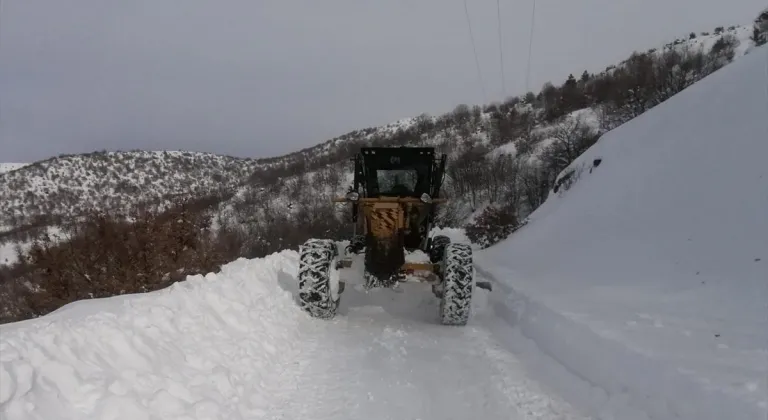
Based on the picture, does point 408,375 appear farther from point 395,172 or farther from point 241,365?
point 395,172

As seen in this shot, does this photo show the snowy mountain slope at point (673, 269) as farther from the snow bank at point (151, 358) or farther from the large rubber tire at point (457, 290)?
the snow bank at point (151, 358)

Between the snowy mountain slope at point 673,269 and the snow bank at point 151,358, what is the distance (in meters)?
3.30

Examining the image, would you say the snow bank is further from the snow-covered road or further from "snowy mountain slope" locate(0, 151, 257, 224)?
"snowy mountain slope" locate(0, 151, 257, 224)

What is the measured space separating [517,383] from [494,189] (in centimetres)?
5620

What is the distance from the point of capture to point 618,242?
9648 mm

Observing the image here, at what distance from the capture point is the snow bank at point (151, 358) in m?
3.16

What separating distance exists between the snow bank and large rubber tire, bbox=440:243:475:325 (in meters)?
2.20

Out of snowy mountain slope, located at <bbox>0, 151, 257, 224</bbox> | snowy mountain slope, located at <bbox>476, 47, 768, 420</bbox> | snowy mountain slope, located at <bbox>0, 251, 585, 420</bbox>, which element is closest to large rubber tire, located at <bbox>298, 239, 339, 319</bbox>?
snowy mountain slope, located at <bbox>0, 251, 585, 420</bbox>

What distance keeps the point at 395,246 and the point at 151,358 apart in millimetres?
4085

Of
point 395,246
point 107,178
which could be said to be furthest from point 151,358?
point 107,178

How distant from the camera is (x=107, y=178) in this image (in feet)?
444

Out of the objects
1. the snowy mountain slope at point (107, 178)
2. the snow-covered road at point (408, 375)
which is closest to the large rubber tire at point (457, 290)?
the snow-covered road at point (408, 375)

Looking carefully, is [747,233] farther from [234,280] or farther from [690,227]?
[234,280]

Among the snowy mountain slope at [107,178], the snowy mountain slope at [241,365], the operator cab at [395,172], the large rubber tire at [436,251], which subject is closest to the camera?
the snowy mountain slope at [241,365]
